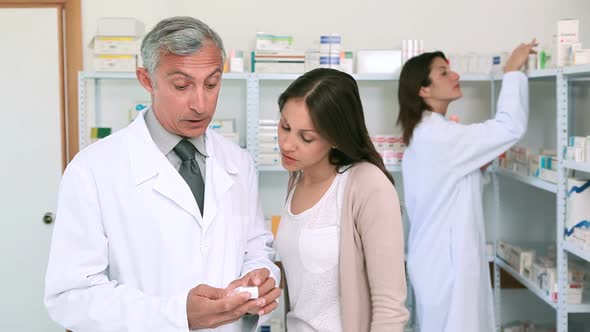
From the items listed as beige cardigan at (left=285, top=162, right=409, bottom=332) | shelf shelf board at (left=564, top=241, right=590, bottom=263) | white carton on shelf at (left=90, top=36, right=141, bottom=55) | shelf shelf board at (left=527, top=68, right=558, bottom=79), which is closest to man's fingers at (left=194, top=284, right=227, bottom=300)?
beige cardigan at (left=285, top=162, right=409, bottom=332)

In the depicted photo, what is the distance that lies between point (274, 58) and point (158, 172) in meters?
1.89

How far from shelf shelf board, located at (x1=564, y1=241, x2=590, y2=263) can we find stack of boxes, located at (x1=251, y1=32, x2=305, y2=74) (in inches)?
57.8

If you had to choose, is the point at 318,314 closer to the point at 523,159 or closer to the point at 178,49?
the point at 178,49

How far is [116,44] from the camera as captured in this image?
3.27 metres

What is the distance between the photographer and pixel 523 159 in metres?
3.05

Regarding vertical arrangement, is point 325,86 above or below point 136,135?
above

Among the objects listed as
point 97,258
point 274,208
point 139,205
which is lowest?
point 274,208

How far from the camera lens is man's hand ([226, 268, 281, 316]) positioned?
140 centimetres

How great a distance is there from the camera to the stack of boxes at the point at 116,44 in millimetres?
3262

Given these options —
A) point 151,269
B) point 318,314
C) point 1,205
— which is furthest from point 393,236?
point 1,205

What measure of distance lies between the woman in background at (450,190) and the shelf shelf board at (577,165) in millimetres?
383

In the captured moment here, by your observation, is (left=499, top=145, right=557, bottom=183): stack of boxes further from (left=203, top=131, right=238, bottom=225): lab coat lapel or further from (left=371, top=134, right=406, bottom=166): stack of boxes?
(left=203, top=131, right=238, bottom=225): lab coat lapel

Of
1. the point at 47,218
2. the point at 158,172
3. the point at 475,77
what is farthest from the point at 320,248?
the point at 47,218

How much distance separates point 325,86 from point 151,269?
23.5 inches
